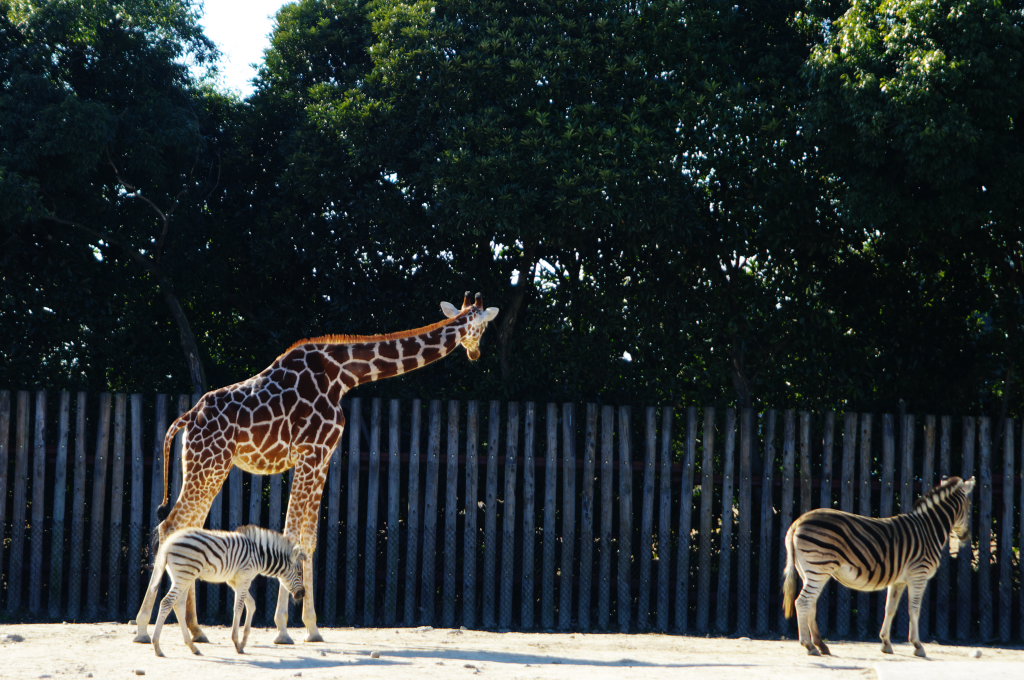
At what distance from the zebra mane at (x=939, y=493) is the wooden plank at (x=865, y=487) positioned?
164 cm

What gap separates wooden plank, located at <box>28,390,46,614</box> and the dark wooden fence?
0.7 inches

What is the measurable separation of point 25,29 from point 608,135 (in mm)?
5996

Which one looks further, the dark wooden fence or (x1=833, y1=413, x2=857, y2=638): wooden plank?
the dark wooden fence

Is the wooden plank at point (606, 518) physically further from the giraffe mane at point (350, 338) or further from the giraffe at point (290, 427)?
the giraffe mane at point (350, 338)

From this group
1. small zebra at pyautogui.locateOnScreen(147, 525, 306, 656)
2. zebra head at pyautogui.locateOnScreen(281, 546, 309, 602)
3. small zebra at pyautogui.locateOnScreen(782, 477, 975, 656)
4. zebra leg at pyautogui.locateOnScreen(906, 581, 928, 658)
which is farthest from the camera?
zebra leg at pyautogui.locateOnScreen(906, 581, 928, 658)

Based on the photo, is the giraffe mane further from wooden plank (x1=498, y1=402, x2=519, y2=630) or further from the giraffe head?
wooden plank (x1=498, y1=402, x2=519, y2=630)

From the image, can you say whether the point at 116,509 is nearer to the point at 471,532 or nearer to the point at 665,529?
the point at 471,532

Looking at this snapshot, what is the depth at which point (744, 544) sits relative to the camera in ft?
36.4

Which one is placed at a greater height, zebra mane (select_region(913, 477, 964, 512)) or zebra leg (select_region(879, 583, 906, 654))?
zebra mane (select_region(913, 477, 964, 512))

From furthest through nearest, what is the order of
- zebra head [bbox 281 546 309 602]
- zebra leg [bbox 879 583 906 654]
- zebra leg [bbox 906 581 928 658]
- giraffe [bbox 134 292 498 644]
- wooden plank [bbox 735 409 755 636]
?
1. wooden plank [bbox 735 409 755 636]
2. giraffe [bbox 134 292 498 644]
3. zebra leg [bbox 879 583 906 654]
4. zebra leg [bbox 906 581 928 658]
5. zebra head [bbox 281 546 309 602]

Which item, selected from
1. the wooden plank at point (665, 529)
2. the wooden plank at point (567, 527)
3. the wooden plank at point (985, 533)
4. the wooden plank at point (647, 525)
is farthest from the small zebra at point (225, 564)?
the wooden plank at point (985, 533)

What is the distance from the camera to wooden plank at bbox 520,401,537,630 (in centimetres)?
1113

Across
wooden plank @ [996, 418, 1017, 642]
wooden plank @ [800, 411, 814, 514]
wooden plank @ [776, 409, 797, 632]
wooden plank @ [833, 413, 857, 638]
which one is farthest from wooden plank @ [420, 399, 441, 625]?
wooden plank @ [996, 418, 1017, 642]

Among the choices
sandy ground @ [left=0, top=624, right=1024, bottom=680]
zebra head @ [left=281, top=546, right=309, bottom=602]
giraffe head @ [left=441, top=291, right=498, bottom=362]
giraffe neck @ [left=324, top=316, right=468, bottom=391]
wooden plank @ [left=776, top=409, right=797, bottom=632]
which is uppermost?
giraffe head @ [left=441, top=291, right=498, bottom=362]
